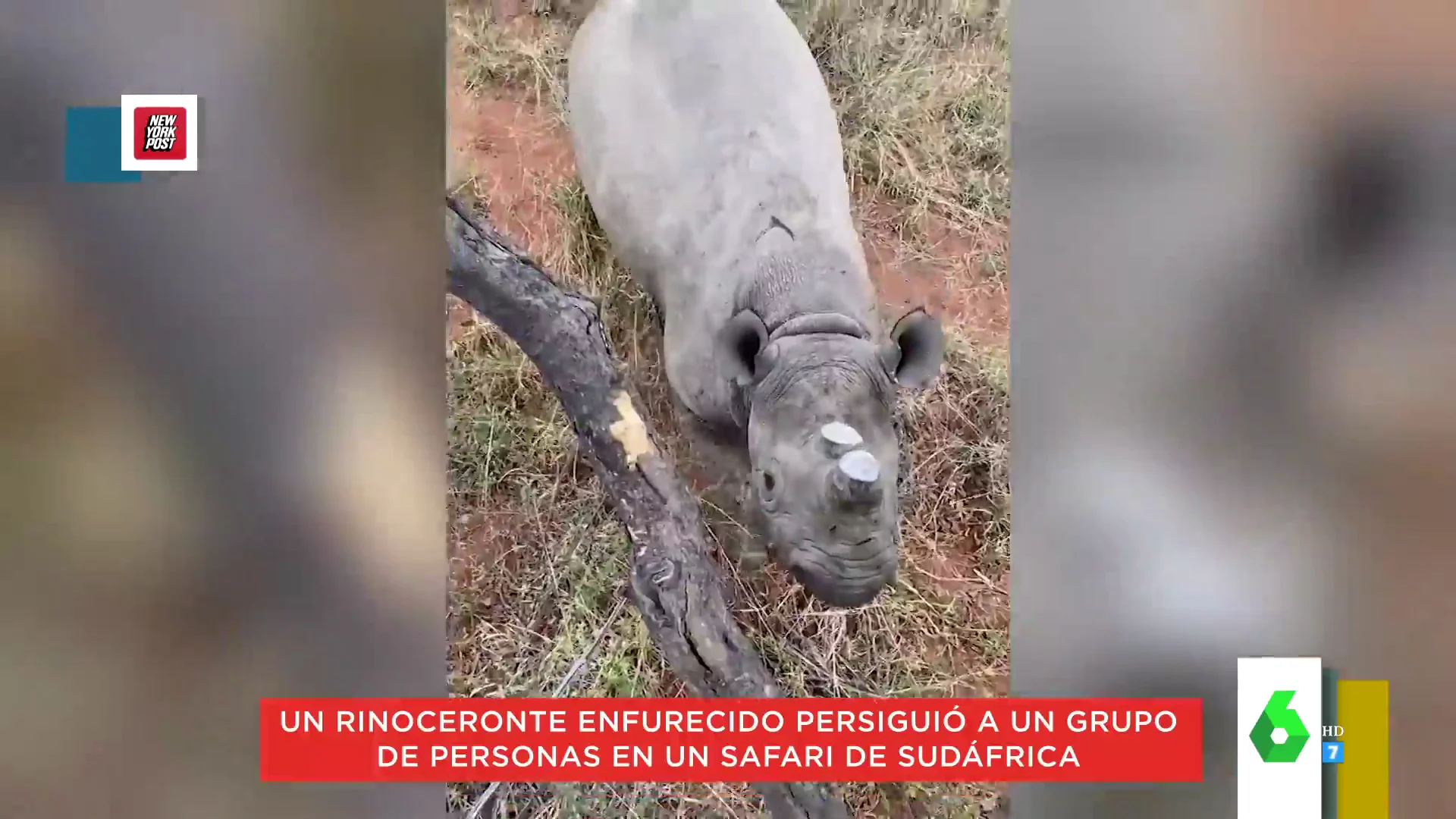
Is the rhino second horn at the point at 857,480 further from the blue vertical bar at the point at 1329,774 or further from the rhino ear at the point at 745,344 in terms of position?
the blue vertical bar at the point at 1329,774

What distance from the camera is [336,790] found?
2.30 meters

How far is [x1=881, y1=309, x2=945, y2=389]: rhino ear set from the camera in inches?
103

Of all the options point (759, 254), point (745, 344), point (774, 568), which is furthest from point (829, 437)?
point (774, 568)

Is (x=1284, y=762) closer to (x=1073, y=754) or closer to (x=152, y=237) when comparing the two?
(x=1073, y=754)

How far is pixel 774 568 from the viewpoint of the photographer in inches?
121

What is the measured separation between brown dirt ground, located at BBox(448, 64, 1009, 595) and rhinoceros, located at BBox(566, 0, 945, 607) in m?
0.18

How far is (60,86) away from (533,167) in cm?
144

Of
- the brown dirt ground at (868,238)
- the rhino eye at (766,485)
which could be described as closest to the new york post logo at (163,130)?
the brown dirt ground at (868,238)

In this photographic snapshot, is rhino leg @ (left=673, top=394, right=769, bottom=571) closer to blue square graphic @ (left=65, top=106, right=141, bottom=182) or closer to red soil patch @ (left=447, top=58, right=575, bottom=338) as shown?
red soil patch @ (left=447, top=58, right=575, bottom=338)

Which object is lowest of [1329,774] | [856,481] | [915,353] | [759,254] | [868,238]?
[1329,774]

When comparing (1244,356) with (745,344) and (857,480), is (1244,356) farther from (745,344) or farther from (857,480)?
(745,344)

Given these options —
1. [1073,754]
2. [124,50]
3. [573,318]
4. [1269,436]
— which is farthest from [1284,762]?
[124,50]
